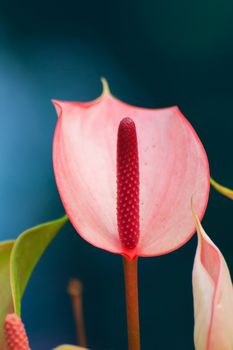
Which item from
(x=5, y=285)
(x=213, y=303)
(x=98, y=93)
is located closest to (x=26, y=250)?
(x=5, y=285)

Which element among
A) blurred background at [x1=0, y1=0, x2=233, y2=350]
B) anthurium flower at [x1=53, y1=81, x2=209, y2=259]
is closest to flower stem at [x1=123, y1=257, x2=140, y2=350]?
anthurium flower at [x1=53, y1=81, x2=209, y2=259]

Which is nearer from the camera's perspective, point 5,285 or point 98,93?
point 5,285

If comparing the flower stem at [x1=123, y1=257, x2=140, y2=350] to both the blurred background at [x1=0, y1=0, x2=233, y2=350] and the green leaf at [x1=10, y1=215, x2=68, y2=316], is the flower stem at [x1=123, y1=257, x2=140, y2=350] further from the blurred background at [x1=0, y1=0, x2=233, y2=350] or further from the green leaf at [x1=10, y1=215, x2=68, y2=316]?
the blurred background at [x1=0, y1=0, x2=233, y2=350]

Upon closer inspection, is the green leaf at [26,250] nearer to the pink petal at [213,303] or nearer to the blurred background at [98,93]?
the pink petal at [213,303]

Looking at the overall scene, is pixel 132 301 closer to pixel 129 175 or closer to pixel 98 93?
pixel 129 175

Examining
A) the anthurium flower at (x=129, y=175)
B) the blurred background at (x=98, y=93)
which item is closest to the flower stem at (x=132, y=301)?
the anthurium flower at (x=129, y=175)

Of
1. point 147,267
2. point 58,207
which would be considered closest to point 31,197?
point 58,207

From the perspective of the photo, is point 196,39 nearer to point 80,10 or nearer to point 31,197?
point 80,10
